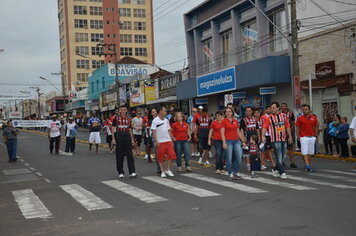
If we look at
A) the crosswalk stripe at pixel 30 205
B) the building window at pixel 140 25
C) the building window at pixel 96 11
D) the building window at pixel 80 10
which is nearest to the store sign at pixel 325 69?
the crosswalk stripe at pixel 30 205

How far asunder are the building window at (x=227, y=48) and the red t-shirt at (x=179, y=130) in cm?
1874

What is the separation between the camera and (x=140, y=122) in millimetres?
18297

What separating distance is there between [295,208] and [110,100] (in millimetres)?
51538

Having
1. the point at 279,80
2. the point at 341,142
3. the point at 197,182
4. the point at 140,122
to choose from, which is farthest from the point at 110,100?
the point at 197,182

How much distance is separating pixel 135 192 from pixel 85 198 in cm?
108

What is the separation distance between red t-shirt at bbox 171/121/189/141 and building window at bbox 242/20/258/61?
1592 cm

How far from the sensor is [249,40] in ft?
92.9

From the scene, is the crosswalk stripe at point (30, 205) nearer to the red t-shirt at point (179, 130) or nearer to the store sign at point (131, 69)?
the red t-shirt at point (179, 130)

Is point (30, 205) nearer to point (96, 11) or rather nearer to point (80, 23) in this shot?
point (80, 23)

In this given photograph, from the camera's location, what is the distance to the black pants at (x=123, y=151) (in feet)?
40.1

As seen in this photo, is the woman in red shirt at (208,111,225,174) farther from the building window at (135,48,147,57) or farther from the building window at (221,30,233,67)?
the building window at (135,48,147,57)

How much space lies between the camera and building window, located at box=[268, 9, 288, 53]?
25.3 m

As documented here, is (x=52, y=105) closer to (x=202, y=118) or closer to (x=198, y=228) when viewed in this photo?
(x=202, y=118)

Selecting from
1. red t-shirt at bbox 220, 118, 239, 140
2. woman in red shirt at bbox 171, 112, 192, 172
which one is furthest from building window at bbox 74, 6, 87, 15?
red t-shirt at bbox 220, 118, 239, 140
